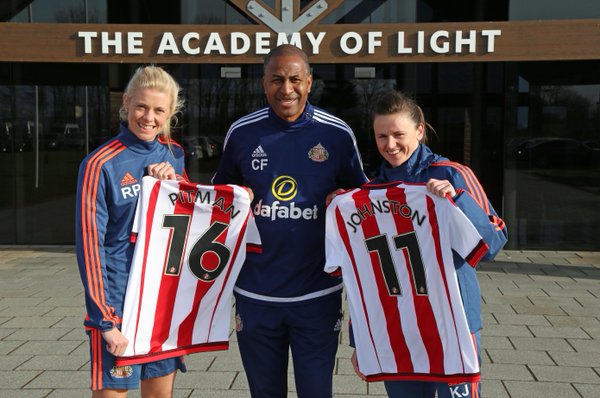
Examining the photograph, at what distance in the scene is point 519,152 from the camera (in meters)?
9.20

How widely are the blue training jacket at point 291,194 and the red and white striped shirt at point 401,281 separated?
0.12 m

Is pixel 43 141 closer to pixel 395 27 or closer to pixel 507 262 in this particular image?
pixel 395 27

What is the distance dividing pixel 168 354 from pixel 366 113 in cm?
720

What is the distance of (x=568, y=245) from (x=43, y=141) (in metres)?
8.22

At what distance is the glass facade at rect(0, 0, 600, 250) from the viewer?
9109mm

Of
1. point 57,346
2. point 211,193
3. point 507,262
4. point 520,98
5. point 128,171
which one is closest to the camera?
point 128,171

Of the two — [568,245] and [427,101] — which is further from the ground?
[427,101]

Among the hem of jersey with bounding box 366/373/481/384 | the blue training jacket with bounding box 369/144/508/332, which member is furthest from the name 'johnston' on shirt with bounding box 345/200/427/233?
the hem of jersey with bounding box 366/373/481/384

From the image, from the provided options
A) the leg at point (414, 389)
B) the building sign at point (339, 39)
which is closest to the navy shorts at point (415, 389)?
the leg at point (414, 389)

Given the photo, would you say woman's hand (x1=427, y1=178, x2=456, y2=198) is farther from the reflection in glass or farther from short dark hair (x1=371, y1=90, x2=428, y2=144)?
the reflection in glass

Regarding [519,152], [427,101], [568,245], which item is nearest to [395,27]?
[427,101]

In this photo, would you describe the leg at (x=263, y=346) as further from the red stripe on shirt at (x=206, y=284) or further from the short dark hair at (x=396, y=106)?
the short dark hair at (x=396, y=106)

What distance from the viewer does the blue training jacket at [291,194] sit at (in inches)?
110

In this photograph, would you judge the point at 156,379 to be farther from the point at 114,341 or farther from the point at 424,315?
the point at 424,315
